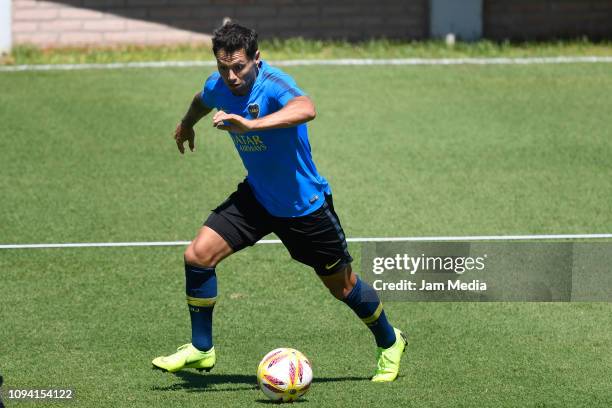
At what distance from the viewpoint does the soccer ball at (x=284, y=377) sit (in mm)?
7625

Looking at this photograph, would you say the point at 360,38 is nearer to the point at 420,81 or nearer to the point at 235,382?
the point at 420,81

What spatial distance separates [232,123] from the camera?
23.9ft

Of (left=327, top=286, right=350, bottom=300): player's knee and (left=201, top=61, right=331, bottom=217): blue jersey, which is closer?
(left=201, top=61, right=331, bottom=217): blue jersey

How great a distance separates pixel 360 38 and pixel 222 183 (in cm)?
640

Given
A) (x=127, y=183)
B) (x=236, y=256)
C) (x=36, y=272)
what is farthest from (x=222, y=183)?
(x=36, y=272)

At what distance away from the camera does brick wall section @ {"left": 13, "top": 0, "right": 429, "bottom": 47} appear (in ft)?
61.2

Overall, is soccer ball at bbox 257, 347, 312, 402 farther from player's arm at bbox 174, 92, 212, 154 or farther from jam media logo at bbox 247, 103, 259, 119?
player's arm at bbox 174, 92, 212, 154

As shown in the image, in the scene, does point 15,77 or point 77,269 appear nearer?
point 77,269

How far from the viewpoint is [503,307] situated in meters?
9.90

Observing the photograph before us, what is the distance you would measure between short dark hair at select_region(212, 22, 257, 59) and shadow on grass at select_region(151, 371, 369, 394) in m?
2.13

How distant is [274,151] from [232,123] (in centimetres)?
69

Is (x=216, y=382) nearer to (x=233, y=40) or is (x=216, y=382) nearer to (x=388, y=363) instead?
(x=388, y=363)

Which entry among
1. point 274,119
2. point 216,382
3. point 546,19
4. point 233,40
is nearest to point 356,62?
point 546,19

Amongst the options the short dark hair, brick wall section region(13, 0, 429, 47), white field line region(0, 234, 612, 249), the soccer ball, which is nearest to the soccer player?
the short dark hair
